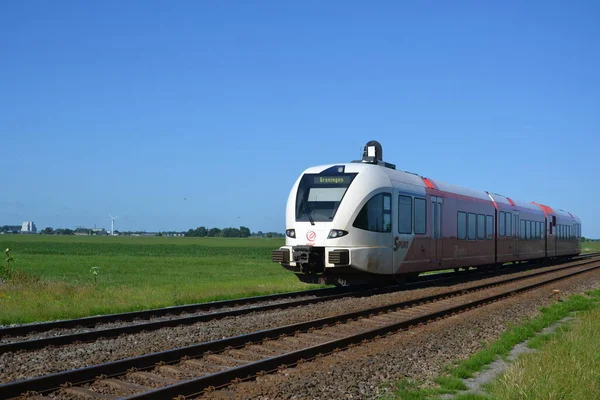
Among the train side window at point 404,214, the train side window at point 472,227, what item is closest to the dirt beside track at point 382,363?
the train side window at point 404,214

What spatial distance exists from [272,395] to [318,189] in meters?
11.3

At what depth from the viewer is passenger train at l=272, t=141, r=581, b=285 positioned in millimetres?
17359

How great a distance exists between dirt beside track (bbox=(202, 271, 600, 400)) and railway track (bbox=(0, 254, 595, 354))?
12.5 feet

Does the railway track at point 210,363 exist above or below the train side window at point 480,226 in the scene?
below

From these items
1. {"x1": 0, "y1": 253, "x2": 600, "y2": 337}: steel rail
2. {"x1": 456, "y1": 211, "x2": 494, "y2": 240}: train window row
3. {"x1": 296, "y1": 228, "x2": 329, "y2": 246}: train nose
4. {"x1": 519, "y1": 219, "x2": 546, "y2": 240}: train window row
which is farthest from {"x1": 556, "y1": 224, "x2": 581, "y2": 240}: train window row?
{"x1": 296, "y1": 228, "x2": 329, "y2": 246}: train nose

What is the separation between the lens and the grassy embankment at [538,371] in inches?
265

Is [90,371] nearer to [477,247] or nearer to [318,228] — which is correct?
[318,228]

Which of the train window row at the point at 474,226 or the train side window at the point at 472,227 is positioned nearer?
the train window row at the point at 474,226

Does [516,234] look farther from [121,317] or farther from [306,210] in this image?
[121,317]

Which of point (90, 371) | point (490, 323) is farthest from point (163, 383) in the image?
point (490, 323)

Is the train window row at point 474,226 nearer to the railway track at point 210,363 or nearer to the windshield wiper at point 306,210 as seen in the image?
the windshield wiper at point 306,210

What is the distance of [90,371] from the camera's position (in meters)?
7.58

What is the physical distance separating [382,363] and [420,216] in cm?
1205

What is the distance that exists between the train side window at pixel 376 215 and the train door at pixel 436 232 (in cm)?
358
